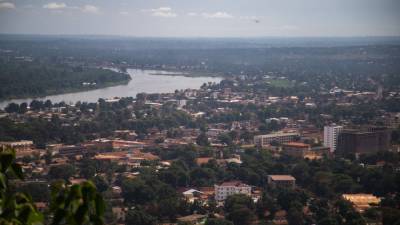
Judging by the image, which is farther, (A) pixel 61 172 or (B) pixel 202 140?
(B) pixel 202 140

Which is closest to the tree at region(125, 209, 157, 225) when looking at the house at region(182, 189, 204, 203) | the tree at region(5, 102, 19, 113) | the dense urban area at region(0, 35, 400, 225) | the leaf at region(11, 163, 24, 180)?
the dense urban area at region(0, 35, 400, 225)

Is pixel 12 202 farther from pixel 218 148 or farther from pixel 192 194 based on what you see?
pixel 218 148

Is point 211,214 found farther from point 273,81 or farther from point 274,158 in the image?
point 273,81

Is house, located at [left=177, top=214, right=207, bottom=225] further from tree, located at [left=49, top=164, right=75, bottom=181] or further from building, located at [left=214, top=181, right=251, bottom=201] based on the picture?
tree, located at [left=49, top=164, right=75, bottom=181]

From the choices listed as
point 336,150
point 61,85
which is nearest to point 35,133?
point 336,150

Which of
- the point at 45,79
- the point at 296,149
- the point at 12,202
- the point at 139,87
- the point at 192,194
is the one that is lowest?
the point at 139,87

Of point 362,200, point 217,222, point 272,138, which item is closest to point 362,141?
point 272,138

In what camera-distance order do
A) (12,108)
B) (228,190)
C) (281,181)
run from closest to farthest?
(228,190) < (281,181) < (12,108)

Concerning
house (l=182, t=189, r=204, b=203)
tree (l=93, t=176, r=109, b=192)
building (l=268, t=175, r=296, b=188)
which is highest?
tree (l=93, t=176, r=109, b=192)
